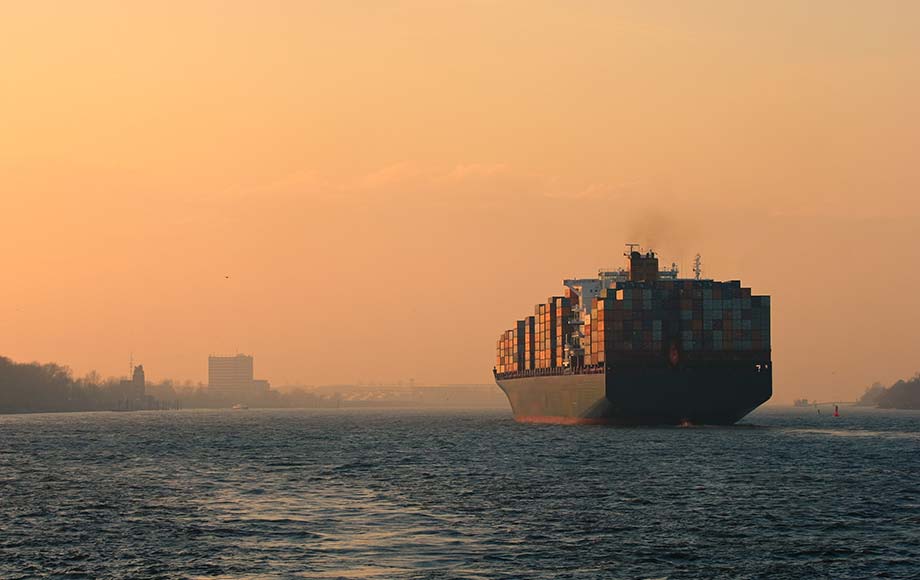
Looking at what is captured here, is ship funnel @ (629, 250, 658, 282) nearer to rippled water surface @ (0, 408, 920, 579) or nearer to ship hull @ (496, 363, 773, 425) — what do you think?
ship hull @ (496, 363, 773, 425)

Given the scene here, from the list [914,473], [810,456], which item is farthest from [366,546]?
[810,456]

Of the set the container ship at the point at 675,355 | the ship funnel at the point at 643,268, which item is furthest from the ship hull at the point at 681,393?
the ship funnel at the point at 643,268

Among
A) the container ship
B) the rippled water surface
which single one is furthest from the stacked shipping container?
the rippled water surface

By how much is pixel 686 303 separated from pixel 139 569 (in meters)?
111

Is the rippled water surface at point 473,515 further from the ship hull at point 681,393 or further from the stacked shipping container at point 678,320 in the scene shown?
the stacked shipping container at point 678,320

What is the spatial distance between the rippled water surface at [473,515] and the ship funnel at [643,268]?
188 feet

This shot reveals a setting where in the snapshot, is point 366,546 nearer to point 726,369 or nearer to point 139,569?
point 139,569

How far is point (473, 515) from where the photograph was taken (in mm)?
58375

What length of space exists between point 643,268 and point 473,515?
108 metres

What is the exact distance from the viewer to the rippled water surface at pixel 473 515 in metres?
44.5

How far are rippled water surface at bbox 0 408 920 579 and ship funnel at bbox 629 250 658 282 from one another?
5745cm

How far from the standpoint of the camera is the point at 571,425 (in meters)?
160

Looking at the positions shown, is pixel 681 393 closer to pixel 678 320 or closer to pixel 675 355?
pixel 675 355

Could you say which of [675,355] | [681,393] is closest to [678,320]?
[675,355]
